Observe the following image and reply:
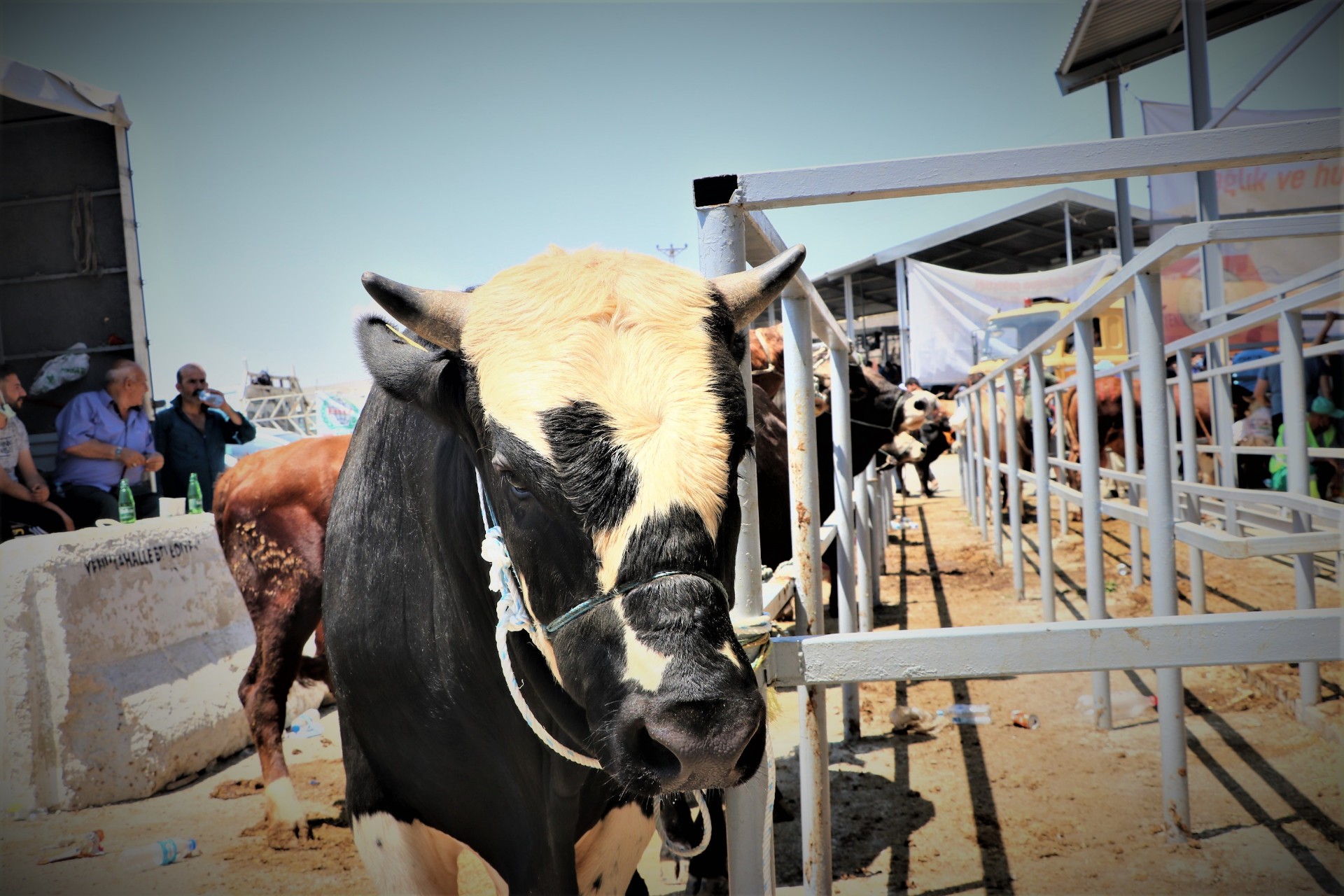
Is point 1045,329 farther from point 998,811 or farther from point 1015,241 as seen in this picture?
point 998,811

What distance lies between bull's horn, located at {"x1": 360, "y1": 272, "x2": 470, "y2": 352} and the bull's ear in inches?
1.9

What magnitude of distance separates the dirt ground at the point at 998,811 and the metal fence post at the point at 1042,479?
0.62 metres

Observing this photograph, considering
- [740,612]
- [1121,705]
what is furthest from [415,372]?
[1121,705]

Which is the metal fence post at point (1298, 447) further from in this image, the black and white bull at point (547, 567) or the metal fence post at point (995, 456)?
the metal fence post at point (995, 456)

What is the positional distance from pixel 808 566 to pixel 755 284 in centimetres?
83

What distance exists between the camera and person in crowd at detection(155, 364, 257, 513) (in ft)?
20.4

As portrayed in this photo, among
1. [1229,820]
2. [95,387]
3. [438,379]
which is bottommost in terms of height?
[1229,820]

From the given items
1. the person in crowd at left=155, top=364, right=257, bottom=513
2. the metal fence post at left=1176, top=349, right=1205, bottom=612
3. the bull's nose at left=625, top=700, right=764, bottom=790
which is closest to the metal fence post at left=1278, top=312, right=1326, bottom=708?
the metal fence post at left=1176, top=349, right=1205, bottom=612

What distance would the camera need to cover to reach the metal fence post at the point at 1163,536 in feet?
9.25

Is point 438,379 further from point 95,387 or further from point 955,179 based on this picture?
point 95,387

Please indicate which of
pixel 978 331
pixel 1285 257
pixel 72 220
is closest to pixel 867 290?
pixel 978 331

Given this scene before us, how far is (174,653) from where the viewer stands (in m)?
4.81

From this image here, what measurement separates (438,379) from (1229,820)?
3336 mm

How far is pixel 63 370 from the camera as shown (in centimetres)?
699
